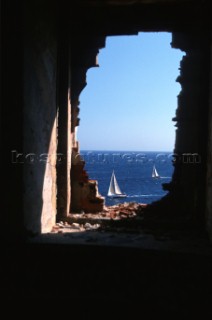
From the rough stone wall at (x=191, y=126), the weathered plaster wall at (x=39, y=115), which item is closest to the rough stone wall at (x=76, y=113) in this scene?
the weathered plaster wall at (x=39, y=115)

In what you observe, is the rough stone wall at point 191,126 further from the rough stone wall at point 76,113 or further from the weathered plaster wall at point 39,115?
the weathered plaster wall at point 39,115

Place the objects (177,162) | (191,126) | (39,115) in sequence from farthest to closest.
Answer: (177,162) → (191,126) → (39,115)

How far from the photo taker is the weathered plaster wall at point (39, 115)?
317cm

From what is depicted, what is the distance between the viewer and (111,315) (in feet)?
8.92

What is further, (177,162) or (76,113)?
(177,162)

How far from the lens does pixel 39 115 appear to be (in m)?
3.61

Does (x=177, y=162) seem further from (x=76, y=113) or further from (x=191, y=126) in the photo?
(x=76, y=113)

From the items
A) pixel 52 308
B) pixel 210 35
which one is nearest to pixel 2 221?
pixel 52 308

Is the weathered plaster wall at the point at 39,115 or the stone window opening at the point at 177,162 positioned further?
the stone window opening at the point at 177,162

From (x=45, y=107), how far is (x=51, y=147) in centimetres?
68

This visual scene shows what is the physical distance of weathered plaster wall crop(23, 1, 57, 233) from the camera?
3168 millimetres

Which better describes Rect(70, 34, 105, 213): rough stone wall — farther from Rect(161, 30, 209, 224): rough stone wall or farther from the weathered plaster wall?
Rect(161, 30, 209, 224): rough stone wall

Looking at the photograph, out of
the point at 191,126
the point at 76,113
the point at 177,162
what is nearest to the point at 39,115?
the point at 76,113

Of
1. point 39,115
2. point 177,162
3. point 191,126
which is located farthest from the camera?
point 177,162
